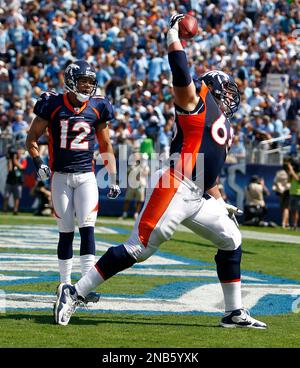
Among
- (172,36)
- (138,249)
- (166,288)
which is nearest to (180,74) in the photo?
(172,36)

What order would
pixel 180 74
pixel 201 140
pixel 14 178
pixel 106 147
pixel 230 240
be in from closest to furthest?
pixel 180 74 < pixel 201 140 < pixel 230 240 < pixel 106 147 < pixel 14 178

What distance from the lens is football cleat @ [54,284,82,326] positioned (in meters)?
6.80

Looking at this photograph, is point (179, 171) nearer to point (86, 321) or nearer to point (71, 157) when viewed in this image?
point (86, 321)

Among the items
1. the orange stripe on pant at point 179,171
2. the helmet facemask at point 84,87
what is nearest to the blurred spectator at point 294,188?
the helmet facemask at point 84,87

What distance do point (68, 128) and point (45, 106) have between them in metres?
0.27

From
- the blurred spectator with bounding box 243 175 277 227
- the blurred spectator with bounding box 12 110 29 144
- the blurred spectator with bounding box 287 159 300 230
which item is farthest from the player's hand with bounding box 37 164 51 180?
the blurred spectator with bounding box 12 110 29 144

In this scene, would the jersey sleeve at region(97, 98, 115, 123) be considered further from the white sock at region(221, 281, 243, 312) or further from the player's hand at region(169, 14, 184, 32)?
the white sock at region(221, 281, 243, 312)

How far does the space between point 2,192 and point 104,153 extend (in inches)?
541

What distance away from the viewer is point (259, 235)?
17.2m

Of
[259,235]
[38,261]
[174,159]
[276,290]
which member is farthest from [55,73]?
[174,159]

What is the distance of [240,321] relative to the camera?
6.93 m

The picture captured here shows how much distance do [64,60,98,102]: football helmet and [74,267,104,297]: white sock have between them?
1.79m

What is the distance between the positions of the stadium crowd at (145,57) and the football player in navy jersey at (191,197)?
536 inches
